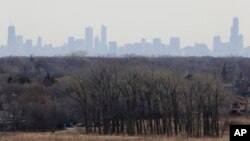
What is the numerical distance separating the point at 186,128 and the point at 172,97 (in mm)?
3145

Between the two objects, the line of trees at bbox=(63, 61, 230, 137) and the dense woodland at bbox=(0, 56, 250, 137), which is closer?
the line of trees at bbox=(63, 61, 230, 137)

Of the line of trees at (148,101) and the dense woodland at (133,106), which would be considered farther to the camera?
the dense woodland at (133,106)

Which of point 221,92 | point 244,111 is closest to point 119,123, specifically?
point 221,92

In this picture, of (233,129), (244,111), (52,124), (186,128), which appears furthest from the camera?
(244,111)

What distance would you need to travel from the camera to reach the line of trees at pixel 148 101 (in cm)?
4419

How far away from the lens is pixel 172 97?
45000mm

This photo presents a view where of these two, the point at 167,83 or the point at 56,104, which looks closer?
the point at 167,83

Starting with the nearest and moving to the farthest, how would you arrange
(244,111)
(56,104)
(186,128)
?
(186,128)
(56,104)
(244,111)

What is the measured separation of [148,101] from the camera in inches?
1815

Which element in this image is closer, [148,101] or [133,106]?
[148,101]

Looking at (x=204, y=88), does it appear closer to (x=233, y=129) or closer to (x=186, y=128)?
(x=186, y=128)

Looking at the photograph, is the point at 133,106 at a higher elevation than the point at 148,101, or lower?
lower

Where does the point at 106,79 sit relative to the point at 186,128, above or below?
above

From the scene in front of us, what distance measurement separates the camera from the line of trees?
1740 inches
